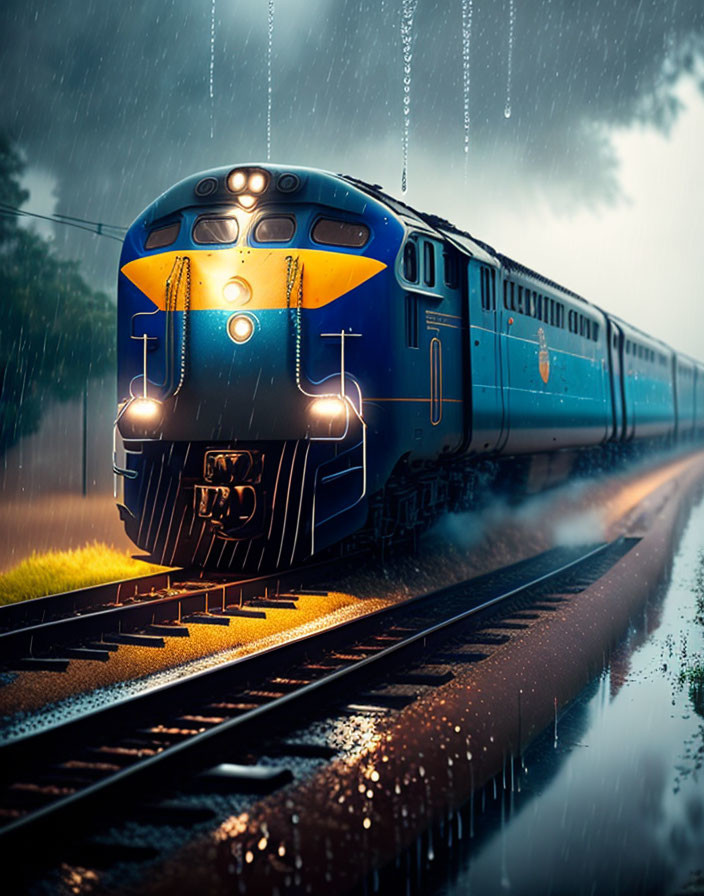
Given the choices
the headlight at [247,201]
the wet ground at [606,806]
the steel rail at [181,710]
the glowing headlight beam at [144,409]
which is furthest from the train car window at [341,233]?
the wet ground at [606,806]

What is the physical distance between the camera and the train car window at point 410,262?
1048 centimetres

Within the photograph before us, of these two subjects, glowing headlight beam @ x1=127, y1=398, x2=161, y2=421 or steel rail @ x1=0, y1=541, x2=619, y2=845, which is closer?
steel rail @ x1=0, y1=541, x2=619, y2=845

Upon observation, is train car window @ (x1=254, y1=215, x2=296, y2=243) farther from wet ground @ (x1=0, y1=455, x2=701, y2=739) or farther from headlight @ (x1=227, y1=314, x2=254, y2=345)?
wet ground @ (x1=0, y1=455, x2=701, y2=739)

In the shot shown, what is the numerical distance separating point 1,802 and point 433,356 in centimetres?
743

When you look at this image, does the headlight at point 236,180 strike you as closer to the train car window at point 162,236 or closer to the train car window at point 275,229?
the train car window at point 275,229

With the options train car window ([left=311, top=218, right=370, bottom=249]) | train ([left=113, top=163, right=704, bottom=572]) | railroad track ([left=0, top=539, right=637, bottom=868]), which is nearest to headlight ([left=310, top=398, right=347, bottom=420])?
train ([left=113, top=163, right=704, bottom=572])

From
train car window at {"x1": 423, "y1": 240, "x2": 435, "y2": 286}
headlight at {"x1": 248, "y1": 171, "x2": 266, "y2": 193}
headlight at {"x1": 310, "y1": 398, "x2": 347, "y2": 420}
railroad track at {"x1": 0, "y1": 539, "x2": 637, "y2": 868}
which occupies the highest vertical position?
headlight at {"x1": 248, "y1": 171, "x2": 266, "y2": 193}

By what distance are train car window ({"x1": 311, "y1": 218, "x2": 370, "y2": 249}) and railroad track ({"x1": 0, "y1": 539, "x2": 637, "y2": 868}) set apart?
11.6 feet

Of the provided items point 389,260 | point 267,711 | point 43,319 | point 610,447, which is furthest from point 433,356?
point 43,319

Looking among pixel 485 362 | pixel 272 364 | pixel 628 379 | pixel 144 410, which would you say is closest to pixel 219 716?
pixel 272 364

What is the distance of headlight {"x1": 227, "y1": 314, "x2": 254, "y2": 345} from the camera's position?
10074mm

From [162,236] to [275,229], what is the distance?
128 centimetres

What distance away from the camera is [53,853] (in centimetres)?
423

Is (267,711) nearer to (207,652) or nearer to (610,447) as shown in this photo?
(207,652)
